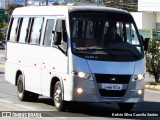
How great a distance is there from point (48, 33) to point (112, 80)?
2.52m

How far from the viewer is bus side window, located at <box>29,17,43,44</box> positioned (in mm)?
15562

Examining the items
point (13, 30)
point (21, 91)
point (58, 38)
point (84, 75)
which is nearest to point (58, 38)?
point (58, 38)

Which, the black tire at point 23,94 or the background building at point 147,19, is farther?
the background building at point 147,19

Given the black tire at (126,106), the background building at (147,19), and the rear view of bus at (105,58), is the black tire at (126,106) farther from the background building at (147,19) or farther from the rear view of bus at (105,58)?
the background building at (147,19)

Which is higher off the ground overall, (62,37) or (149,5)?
(62,37)

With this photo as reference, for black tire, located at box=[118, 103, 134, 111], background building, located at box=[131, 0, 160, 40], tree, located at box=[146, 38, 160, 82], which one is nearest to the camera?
black tire, located at box=[118, 103, 134, 111]

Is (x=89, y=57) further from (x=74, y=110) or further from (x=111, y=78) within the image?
(x=74, y=110)

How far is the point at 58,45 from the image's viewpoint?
45.3 ft

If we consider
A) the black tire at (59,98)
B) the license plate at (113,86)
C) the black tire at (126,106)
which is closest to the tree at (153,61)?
the black tire at (126,106)

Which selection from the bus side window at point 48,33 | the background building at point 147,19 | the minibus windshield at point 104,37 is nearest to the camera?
the minibus windshield at point 104,37

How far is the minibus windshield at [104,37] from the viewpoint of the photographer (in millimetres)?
13359

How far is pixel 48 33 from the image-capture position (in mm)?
14781

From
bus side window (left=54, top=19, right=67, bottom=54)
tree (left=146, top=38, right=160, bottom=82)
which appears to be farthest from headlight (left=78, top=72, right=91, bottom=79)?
tree (left=146, top=38, right=160, bottom=82)

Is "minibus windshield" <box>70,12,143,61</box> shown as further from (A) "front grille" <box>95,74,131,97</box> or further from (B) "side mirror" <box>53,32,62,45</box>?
(A) "front grille" <box>95,74,131,97</box>
